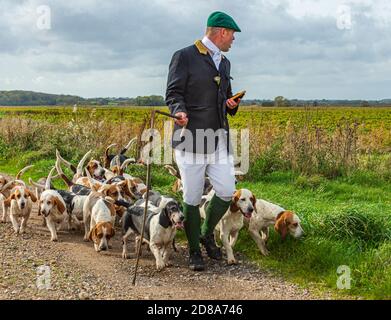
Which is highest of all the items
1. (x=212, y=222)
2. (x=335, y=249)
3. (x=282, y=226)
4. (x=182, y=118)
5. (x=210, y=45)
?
(x=210, y=45)

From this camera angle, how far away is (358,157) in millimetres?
11875

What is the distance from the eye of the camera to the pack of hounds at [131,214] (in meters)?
7.09

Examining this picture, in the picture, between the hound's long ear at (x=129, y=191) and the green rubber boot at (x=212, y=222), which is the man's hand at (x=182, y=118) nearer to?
the green rubber boot at (x=212, y=222)

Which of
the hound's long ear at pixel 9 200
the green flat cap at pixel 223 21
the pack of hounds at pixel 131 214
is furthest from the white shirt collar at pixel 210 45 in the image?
the hound's long ear at pixel 9 200

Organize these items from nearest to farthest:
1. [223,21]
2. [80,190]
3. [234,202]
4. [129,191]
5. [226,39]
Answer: [223,21]
[226,39]
[234,202]
[129,191]
[80,190]

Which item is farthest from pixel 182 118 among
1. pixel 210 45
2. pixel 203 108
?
pixel 210 45

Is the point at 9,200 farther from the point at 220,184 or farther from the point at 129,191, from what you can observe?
the point at 220,184

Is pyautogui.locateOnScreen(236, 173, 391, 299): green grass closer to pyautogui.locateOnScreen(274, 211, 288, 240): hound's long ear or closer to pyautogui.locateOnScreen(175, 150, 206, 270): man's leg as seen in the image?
pyautogui.locateOnScreen(274, 211, 288, 240): hound's long ear

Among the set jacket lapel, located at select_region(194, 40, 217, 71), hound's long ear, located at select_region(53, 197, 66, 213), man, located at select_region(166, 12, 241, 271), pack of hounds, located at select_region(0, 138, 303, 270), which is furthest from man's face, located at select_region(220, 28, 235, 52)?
hound's long ear, located at select_region(53, 197, 66, 213)

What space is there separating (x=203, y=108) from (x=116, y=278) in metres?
2.16

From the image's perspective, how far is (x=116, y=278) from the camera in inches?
255

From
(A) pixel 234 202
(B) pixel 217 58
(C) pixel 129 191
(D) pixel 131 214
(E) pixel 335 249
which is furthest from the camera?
(C) pixel 129 191
